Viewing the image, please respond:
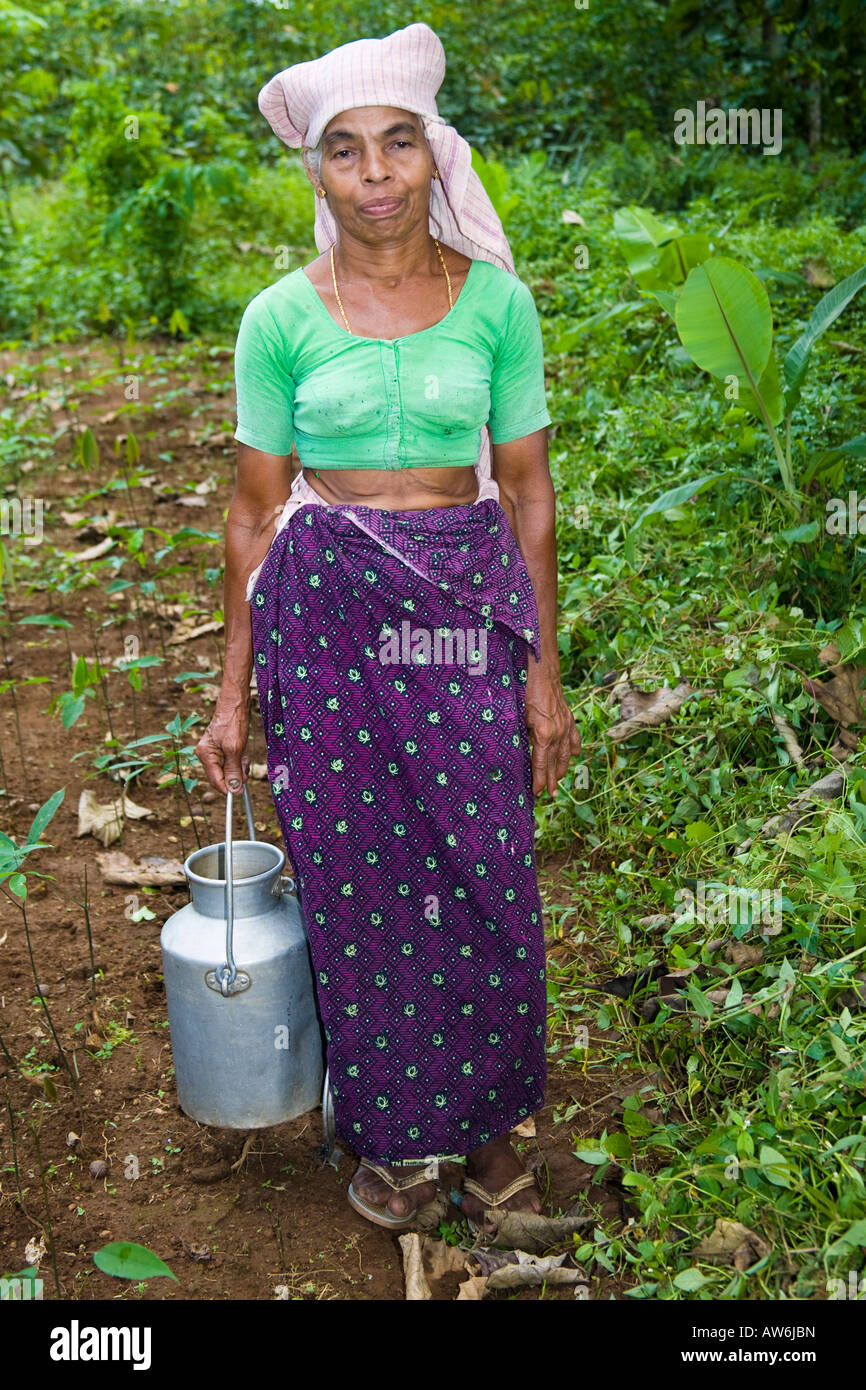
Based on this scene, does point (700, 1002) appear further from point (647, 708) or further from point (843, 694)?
point (647, 708)

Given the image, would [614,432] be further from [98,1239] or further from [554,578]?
[98,1239]

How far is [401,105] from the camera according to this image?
202cm

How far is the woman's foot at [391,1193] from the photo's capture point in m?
2.32

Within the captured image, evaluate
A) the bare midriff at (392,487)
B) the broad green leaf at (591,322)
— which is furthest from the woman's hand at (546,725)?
the broad green leaf at (591,322)

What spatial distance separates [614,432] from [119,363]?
10.6ft

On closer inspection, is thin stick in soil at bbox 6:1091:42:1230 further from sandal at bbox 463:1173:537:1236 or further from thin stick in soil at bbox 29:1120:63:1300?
sandal at bbox 463:1173:537:1236

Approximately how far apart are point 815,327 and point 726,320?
0.98ft

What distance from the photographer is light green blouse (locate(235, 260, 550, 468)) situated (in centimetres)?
212

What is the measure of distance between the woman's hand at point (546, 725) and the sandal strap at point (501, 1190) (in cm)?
73

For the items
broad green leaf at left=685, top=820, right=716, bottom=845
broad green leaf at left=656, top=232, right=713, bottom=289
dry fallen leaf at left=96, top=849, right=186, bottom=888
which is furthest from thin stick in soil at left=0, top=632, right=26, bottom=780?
broad green leaf at left=656, top=232, right=713, bottom=289

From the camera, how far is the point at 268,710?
228cm

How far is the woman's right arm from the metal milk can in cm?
8

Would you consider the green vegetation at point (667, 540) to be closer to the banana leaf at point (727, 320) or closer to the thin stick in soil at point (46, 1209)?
the banana leaf at point (727, 320)
